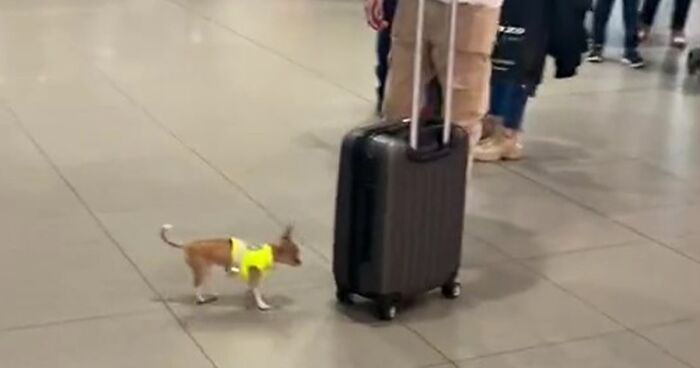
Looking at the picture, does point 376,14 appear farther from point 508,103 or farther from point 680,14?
point 680,14

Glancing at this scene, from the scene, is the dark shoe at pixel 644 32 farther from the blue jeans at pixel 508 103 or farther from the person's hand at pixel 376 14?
the person's hand at pixel 376 14

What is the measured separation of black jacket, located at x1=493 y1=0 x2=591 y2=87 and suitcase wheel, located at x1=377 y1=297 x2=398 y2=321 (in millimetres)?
1692

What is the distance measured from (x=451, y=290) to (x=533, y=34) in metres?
1.59

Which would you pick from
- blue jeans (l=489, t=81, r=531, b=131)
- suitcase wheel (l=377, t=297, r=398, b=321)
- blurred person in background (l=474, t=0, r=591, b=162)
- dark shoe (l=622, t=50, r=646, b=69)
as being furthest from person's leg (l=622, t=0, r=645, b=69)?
suitcase wheel (l=377, t=297, r=398, b=321)

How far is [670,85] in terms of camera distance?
Answer: 6.89 meters

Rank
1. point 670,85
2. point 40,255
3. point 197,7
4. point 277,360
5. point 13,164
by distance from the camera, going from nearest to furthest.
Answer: point 277,360 < point 40,255 < point 13,164 < point 670,85 < point 197,7

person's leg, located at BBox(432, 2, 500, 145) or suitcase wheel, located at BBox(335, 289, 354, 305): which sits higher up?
person's leg, located at BBox(432, 2, 500, 145)

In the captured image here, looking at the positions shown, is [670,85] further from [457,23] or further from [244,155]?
[457,23]

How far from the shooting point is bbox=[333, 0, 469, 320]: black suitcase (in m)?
3.53

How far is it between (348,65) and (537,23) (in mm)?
1972

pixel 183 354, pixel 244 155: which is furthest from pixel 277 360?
pixel 244 155

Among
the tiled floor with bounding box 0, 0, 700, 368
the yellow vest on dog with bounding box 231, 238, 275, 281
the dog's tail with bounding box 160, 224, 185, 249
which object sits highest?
the yellow vest on dog with bounding box 231, 238, 275, 281

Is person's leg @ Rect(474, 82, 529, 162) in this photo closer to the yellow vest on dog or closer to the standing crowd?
the standing crowd

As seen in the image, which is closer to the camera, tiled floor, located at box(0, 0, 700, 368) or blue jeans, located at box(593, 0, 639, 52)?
tiled floor, located at box(0, 0, 700, 368)
